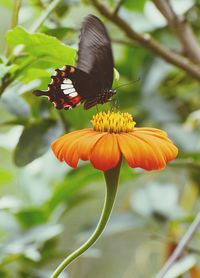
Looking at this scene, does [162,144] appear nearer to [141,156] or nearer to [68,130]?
[141,156]

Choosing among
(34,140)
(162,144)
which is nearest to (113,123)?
(162,144)

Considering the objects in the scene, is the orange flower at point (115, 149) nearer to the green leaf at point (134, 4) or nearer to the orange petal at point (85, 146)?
the orange petal at point (85, 146)

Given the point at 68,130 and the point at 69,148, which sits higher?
the point at 69,148

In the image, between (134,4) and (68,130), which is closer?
(68,130)

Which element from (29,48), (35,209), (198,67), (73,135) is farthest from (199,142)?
(73,135)

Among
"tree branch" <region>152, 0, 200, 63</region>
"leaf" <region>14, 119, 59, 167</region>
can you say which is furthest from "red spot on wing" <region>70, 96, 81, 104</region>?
"tree branch" <region>152, 0, 200, 63</region>

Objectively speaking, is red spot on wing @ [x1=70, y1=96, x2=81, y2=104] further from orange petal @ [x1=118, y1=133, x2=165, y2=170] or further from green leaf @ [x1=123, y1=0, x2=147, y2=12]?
green leaf @ [x1=123, y1=0, x2=147, y2=12]

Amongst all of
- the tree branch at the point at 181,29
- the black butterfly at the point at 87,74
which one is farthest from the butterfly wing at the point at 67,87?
the tree branch at the point at 181,29
